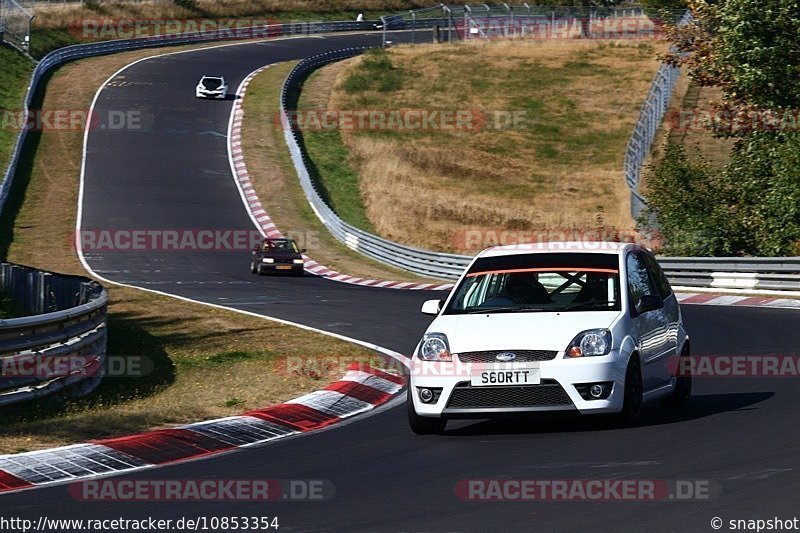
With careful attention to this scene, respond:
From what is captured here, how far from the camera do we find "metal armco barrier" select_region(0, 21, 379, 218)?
58.7 meters

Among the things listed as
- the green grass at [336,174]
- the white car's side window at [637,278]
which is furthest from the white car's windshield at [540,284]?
the green grass at [336,174]

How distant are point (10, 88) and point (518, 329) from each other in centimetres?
5443

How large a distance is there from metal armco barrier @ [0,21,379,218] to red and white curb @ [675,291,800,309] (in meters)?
28.6

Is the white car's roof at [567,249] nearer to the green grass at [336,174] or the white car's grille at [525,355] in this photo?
the white car's grille at [525,355]

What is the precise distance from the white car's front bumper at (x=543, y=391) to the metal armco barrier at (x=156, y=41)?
131ft

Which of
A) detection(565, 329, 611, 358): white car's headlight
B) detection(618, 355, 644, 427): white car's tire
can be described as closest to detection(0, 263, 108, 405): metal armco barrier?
detection(565, 329, 611, 358): white car's headlight

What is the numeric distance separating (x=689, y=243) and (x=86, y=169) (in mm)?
27654

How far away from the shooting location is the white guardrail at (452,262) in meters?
28.0

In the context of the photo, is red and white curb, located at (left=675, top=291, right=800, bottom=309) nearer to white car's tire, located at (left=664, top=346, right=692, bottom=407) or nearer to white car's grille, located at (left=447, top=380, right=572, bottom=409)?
white car's tire, located at (left=664, top=346, right=692, bottom=407)

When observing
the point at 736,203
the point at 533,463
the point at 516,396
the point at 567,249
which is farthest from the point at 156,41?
the point at 533,463

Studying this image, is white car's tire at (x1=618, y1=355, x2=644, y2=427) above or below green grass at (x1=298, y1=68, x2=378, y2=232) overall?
above

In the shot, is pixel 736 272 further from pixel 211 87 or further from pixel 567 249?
pixel 211 87

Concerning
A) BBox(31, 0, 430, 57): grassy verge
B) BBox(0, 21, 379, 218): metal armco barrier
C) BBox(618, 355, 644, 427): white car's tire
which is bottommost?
BBox(618, 355, 644, 427): white car's tire

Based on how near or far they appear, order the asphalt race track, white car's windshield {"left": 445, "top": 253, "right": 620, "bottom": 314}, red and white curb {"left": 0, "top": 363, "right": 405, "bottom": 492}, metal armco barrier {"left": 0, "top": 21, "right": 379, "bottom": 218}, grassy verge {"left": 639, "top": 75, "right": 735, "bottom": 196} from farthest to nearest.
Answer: metal armco barrier {"left": 0, "top": 21, "right": 379, "bottom": 218}, grassy verge {"left": 639, "top": 75, "right": 735, "bottom": 196}, white car's windshield {"left": 445, "top": 253, "right": 620, "bottom": 314}, red and white curb {"left": 0, "top": 363, "right": 405, "bottom": 492}, the asphalt race track
